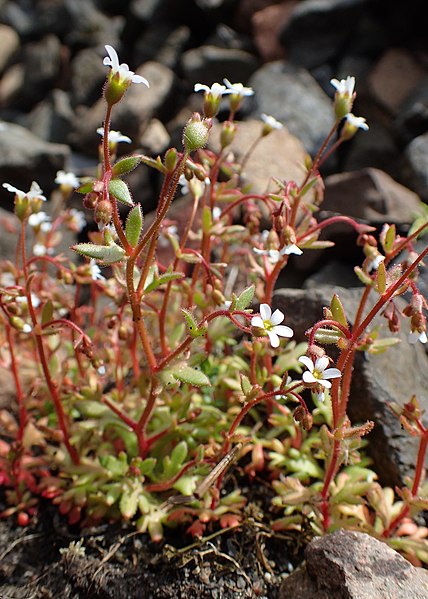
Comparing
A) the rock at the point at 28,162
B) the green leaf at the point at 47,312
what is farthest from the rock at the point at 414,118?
the green leaf at the point at 47,312

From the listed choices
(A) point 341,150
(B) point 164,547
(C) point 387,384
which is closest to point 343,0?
(A) point 341,150

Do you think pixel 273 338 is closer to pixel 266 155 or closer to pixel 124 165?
pixel 124 165

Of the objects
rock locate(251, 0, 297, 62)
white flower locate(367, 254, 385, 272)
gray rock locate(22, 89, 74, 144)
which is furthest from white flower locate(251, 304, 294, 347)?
gray rock locate(22, 89, 74, 144)

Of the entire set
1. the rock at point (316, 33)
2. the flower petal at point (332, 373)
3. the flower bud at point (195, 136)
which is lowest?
the flower petal at point (332, 373)

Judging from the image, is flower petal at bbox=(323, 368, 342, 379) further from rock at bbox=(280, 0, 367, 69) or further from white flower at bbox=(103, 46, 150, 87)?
rock at bbox=(280, 0, 367, 69)

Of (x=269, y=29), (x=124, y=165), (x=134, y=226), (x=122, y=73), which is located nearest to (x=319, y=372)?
(x=134, y=226)

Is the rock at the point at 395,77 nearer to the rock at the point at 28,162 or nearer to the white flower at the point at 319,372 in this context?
the rock at the point at 28,162

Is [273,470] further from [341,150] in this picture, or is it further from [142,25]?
[142,25]
